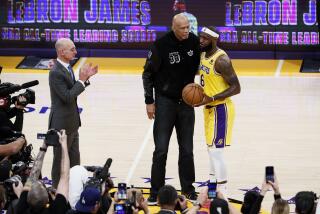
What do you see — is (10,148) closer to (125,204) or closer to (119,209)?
(125,204)

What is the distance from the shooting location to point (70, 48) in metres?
11.1

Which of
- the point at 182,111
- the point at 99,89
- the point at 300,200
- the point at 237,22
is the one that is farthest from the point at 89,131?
the point at 300,200

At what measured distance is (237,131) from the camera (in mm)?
15031

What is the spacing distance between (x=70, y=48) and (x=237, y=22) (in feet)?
27.0

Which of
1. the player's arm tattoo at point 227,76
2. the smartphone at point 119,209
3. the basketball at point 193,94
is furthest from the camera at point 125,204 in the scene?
the player's arm tattoo at point 227,76

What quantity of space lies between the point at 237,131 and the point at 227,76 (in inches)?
159

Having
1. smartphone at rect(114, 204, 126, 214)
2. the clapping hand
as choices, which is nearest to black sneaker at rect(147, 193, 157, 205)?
the clapping hand

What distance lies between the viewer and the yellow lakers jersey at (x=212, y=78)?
11.1m

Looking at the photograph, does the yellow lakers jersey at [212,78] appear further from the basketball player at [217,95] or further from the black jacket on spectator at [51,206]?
the black jacket on spectator at [51,206]

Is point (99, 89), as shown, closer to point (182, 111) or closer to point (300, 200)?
point (182, 111)

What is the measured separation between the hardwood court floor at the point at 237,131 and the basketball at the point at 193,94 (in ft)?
4.65

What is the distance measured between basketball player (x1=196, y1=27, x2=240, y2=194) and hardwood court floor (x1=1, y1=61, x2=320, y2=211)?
0.84m

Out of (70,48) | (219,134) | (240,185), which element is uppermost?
(70,48)

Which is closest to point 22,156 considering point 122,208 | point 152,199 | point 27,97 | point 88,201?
point 27,97
